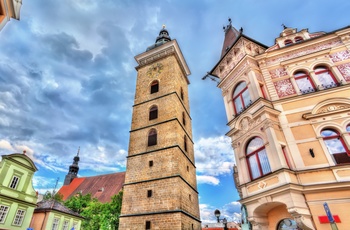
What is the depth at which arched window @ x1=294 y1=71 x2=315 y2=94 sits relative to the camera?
29.4 feet

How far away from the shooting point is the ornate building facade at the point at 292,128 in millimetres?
6664

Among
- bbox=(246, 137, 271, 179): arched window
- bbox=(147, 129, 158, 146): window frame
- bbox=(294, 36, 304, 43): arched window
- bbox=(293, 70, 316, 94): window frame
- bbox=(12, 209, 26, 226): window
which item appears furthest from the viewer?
bbox=(147, 129, 158, 146): window frame

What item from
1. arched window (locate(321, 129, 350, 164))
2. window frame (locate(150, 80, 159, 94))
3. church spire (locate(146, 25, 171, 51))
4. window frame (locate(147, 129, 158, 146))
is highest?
church spire (locate(146, 25, 171, 51))

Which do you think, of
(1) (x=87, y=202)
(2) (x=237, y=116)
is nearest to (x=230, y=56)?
(2) (x=237, y=116)

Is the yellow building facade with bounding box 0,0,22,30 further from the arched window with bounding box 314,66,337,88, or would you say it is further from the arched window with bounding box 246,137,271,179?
the arched window with bounding box 314,66,337,88

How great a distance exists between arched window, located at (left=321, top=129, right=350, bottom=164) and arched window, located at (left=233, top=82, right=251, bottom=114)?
10.9 feet

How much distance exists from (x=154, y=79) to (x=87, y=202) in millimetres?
18552

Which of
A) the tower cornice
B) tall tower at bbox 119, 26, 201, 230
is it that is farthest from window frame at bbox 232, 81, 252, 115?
the tower cornice

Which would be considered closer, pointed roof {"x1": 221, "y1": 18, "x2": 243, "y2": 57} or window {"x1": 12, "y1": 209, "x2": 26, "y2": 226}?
pointed roof {"x1": 221, "y1": 18, "x2": 243, "y2": 57}

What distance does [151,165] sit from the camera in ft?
53.3

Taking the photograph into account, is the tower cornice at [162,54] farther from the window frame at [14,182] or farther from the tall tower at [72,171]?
the tall tower at [72,171]

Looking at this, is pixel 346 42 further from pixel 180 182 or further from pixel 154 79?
pixel 154 79

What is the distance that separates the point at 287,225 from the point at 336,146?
3.39m

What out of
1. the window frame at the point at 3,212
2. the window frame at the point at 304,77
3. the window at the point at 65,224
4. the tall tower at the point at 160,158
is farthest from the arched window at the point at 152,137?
the window at the point at 65,224
